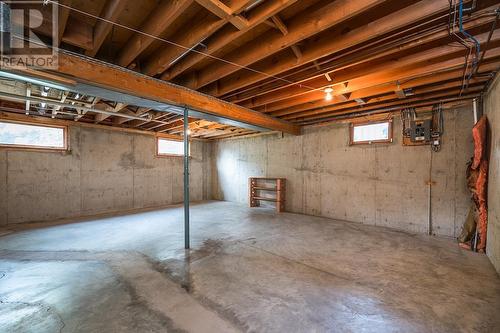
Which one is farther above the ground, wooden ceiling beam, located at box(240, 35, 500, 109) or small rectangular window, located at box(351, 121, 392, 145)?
wooden ceiling beam, located at box(240, 35, 500, 109)

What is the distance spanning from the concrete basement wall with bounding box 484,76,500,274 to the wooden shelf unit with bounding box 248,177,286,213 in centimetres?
389

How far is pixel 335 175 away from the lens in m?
5.12

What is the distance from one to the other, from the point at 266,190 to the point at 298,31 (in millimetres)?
4974

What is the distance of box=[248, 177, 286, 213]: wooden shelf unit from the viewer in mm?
5902

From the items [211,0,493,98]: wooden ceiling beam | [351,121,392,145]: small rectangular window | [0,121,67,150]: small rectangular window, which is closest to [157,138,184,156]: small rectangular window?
[0,121,67,150]: small rectangular window

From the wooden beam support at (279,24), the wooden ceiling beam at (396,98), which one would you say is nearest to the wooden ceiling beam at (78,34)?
the wooden beam support at (279,24)

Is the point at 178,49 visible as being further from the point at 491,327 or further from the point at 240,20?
the point at 491,327

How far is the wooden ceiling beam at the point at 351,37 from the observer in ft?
5.51

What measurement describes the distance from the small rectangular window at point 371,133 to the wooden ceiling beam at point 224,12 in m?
3.95

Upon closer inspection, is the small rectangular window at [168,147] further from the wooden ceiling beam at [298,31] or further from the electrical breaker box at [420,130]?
the electrical breaker box at [420,130]

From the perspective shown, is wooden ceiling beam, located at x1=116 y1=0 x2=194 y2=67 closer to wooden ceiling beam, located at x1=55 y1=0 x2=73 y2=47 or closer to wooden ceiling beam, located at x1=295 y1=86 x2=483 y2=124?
wooden ceiling beam, located at x1=55 y1=0 x2=73 y2=47

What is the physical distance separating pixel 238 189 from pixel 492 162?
6074 mm

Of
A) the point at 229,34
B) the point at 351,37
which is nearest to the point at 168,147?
the point at 229,34

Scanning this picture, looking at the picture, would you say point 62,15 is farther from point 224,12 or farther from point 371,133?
point 371,133
